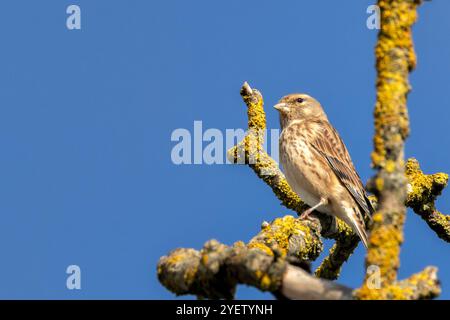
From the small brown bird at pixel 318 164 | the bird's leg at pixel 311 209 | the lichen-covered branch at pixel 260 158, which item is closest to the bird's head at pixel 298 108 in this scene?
the small brown bird at pixel 318 164

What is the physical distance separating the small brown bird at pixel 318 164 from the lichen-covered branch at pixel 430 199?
0.61m

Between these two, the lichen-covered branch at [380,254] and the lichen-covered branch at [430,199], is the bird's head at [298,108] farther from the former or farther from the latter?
the lichen-covered branch at [380,254]

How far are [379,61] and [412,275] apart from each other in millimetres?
971

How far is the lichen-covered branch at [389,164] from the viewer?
10.3 feet

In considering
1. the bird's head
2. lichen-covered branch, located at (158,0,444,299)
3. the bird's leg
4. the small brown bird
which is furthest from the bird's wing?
lichen-covered branch, located at (158,0,444,299)

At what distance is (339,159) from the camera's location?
28.0ft

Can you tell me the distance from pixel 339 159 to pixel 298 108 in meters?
1.03

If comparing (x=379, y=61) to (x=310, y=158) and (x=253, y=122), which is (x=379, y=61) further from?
(x=310, y=158)

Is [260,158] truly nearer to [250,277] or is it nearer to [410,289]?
[250,277]

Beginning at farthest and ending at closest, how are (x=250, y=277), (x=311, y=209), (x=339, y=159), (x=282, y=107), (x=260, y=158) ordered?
(x=282, y=107) < (x=339, y=159) < (x=260, y=158) < (x=311, y=209) < (x=250, y=277)

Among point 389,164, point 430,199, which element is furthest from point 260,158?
point 389,164

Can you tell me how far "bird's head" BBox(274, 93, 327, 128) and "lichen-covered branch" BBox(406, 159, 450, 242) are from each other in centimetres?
217

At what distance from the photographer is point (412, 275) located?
3.20m
